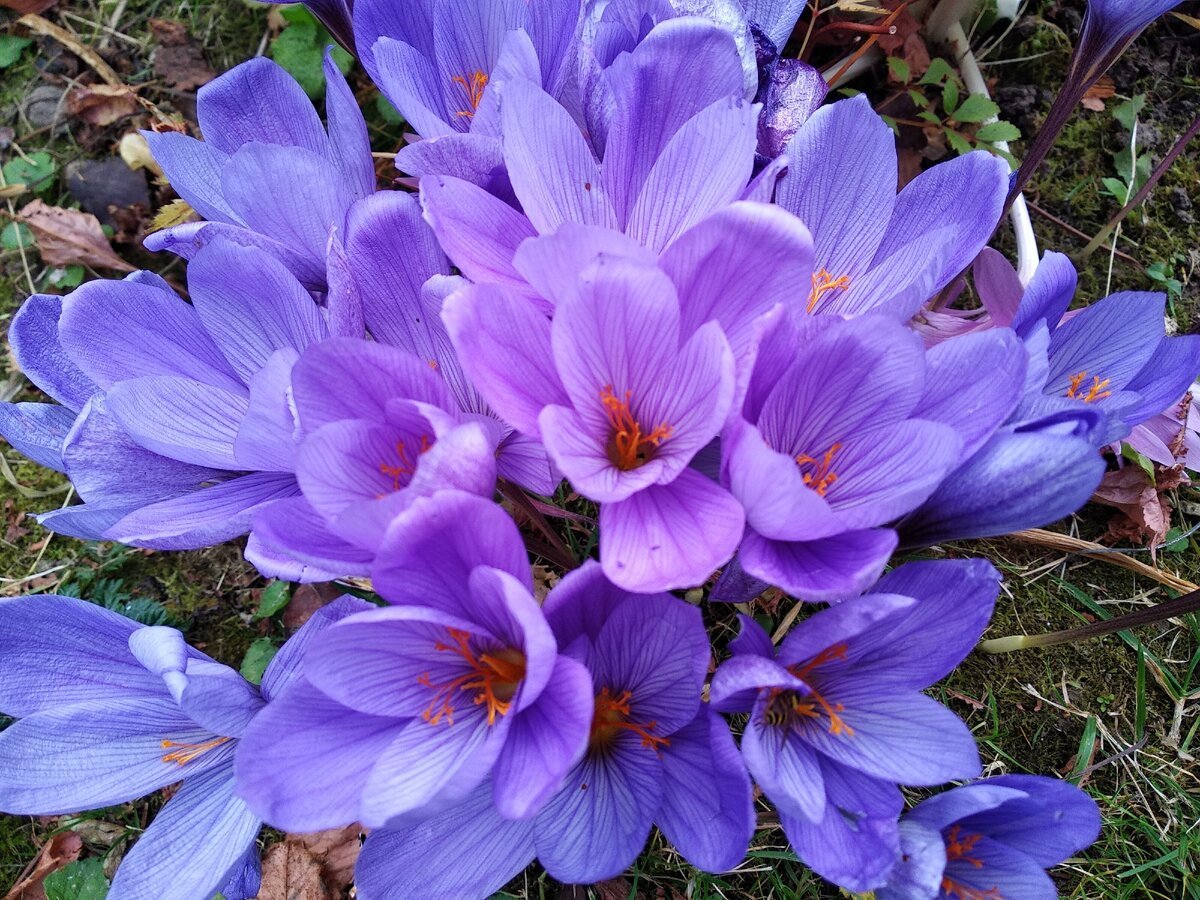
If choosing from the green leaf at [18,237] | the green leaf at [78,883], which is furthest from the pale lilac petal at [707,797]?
the green leaf at [18,237]

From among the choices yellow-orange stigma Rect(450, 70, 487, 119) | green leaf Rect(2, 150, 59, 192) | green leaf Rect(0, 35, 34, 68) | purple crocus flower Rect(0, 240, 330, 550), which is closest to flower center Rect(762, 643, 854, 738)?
purple crocus flower Rect(0, 240, 330, 550)

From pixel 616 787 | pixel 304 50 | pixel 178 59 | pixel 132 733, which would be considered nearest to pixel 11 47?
pixel 178 59

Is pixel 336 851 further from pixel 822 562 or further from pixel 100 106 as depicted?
pixel 100 106

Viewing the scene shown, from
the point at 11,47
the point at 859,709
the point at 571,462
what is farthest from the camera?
the point at 11,47

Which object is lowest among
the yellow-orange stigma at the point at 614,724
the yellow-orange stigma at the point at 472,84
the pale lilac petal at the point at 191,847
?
the pale lilac petal at the point at 191,847

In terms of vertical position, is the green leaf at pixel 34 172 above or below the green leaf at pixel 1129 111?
below

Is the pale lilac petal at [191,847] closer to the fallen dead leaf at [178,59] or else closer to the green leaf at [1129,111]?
the fallen dead leaf at [178,59]

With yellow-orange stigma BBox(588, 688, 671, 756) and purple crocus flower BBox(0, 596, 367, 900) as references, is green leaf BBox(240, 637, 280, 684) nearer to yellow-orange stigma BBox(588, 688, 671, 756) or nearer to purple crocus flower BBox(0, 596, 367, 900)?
purple crocus flower BBox(0, 596, 367, 900)
